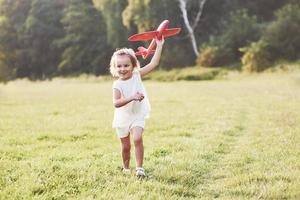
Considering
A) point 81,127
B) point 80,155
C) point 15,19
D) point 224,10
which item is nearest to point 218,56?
point 224,10

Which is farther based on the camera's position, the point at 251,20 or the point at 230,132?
the point at 251,20

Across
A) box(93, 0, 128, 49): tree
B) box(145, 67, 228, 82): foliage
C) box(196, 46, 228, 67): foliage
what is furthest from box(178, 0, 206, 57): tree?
box(93, 0, 128, 49): tree

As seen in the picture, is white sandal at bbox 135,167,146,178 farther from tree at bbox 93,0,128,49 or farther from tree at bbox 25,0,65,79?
tree at bbox 25,0,65,79

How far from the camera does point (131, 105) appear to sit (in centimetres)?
737

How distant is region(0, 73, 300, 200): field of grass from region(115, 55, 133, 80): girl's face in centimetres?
136

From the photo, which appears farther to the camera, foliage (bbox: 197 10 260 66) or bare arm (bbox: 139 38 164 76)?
foliage (bbox: 197 10 260 66)

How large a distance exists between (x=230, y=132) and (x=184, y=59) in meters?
41.5

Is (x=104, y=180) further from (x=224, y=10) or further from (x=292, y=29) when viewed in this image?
A: (x=224, y=10)

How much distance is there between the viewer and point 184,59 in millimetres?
53250

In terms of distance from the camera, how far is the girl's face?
7.21m

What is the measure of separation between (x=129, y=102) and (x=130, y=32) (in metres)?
49.7

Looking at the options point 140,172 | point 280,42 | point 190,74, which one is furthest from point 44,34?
point 140,172

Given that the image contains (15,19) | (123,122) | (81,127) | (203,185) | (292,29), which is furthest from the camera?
(15,19)

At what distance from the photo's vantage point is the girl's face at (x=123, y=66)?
7.21 meters
